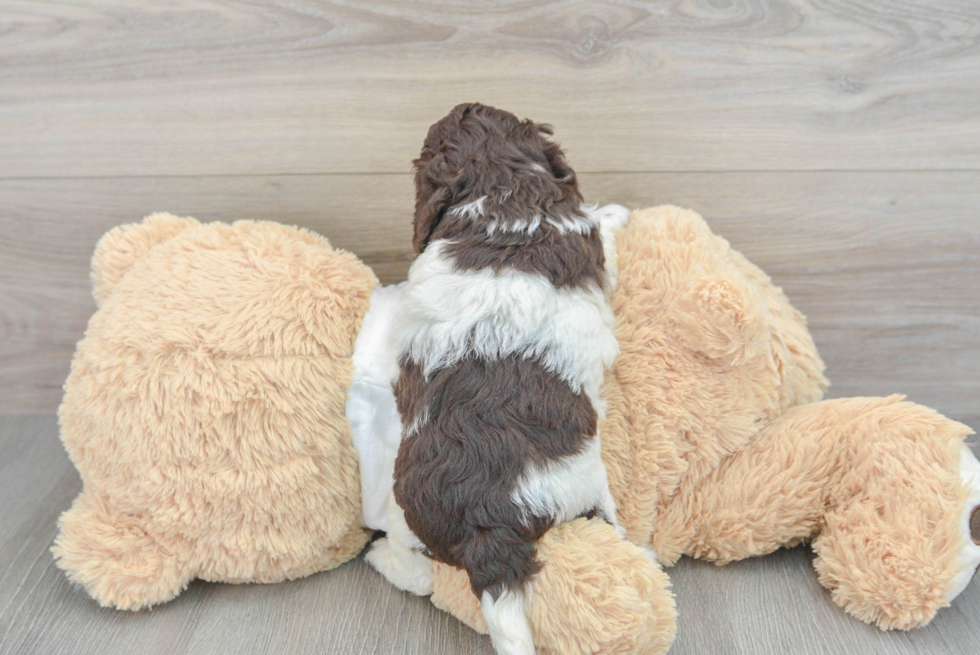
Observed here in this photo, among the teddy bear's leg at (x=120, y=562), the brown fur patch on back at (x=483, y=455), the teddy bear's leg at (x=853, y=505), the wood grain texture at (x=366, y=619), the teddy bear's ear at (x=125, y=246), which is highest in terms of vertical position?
the teddy bear's ear at (x=125, y=246)

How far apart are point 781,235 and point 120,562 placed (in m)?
0.94

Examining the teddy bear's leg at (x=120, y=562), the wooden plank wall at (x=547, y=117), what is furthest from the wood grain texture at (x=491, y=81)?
the teddy bear's leg at (x=120, y=562)

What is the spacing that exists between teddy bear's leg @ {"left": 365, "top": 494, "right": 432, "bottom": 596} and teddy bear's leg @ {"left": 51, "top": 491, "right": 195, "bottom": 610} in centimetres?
22

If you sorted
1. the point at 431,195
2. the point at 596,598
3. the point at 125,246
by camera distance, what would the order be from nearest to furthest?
the point at 596,598 → the point at 431,195 → the point at 125,246

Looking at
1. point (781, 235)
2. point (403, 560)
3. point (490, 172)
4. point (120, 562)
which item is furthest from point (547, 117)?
point (120, 562)

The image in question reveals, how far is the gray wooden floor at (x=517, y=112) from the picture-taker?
0.92 m

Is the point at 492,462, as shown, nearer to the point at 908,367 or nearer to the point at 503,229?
the point at 503,229

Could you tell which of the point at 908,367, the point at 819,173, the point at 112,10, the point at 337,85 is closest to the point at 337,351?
the point at 337,85

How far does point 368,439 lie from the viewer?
2.67 ft

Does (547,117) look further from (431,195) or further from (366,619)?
(366,619)

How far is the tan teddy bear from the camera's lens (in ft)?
2.51

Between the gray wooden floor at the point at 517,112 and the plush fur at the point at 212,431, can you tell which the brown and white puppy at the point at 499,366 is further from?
the gray wooden floor at the point at 517,112

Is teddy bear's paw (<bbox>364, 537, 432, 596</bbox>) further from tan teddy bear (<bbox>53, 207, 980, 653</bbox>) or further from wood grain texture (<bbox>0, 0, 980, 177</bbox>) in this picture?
wood grain texture (<bbox>0, 0, 980, 177</bbox>)

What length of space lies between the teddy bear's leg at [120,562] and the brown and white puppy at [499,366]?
279mm
